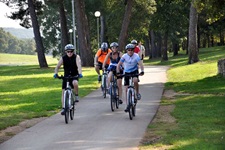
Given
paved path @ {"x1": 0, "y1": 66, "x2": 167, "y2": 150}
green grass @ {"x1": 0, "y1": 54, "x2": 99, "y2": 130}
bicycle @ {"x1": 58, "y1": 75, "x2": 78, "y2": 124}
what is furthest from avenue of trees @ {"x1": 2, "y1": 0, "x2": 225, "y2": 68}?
bicycle @ {"x1": 58, "y1": 75, "x2": 78, "y2": 124}

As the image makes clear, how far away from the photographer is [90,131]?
9.88m

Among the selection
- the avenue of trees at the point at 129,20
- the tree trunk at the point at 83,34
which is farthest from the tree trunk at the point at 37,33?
the tree trunk at the point at 83,34

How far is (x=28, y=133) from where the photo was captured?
991cm

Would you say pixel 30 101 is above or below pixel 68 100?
below

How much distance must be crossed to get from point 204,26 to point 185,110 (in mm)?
51346

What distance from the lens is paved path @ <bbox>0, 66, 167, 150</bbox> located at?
8.50 metres

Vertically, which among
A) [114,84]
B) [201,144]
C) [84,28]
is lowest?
[201,144]

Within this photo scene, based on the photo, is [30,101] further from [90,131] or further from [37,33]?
[37,33]

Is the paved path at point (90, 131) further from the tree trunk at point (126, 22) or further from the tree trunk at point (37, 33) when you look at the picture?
the tree trunk at point (37, 33)

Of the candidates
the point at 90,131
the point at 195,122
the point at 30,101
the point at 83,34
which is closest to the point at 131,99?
the point at 195,122

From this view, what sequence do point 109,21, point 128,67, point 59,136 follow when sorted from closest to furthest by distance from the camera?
point 59,136 → point 128,67 → point 109,21

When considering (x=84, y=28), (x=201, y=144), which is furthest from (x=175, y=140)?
(x=84, y=28)

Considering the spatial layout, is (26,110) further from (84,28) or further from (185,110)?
(84,28)

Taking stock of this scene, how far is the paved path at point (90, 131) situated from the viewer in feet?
27.9
